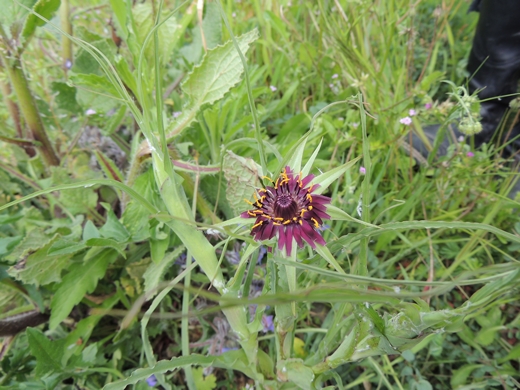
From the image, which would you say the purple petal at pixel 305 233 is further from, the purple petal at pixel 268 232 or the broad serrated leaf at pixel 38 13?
the broad serrated leaf at pixel 38 13

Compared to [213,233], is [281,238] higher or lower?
higher

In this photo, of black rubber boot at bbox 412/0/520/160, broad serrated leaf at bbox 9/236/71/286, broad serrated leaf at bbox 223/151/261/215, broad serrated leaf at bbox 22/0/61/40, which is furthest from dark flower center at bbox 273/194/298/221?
black rubber boot at bbox 412/0/520/160

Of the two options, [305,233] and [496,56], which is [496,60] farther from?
[305,233]

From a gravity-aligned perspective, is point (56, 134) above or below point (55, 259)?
above

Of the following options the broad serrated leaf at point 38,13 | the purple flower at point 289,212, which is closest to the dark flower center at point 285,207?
the purple flower at point 289,212

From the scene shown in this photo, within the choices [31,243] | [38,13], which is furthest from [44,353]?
[38,13]

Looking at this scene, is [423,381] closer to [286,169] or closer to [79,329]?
[286,169]

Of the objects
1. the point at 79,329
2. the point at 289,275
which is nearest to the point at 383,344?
the point at 289,275
